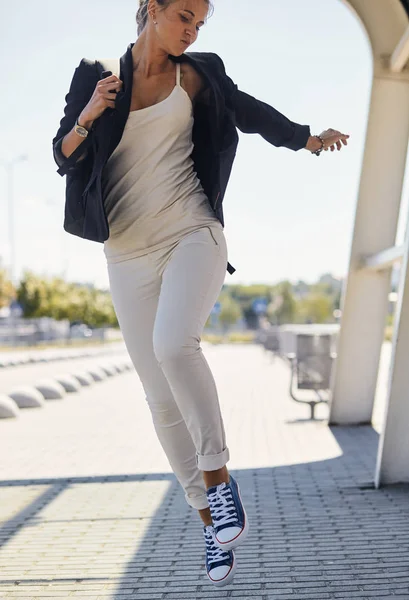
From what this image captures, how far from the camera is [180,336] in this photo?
2820 mm

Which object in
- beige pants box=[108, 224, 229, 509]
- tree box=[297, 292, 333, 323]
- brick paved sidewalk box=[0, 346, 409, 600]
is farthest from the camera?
tree box=[297, 292, 333, 323]

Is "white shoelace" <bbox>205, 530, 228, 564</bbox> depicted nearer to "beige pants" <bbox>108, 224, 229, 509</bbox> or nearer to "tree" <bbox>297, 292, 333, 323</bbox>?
"beige pants" <bbox>108, 224, 229, 509</bbox>

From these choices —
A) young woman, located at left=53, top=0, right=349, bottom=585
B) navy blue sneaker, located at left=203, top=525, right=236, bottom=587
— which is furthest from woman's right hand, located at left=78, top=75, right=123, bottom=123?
navy blue sneaker, located at left=203, top=525, right=236, bottom=587

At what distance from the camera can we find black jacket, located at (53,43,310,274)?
3.02 m

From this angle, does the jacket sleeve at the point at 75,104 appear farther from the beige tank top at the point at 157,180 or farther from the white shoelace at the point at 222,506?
the white shoelace at the point at 222,506

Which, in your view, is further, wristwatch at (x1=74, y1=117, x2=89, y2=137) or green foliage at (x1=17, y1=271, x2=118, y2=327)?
green foliage at (x1=17, y1=271, x2=118, y2=327)

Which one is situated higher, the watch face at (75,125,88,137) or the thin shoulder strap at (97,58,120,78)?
the thin shoulder strap at (97,58,120,78)

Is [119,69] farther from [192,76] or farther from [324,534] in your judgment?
[324,534]

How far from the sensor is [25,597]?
3584 millimetres

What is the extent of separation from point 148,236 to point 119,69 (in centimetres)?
68

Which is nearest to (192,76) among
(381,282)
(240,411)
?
(381,282)

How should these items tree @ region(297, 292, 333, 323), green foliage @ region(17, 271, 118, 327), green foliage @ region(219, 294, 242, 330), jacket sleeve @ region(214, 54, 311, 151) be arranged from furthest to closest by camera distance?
green foliage @ region(219, 294, 242, 330), tree @ region(297, 292, 333, 323), green foliage @ region(17, 271, 118, 327), jacket sleeve @ region(214, 54, 311, 151)

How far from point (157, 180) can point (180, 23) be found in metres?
0.59

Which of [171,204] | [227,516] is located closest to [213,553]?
[227,516]
